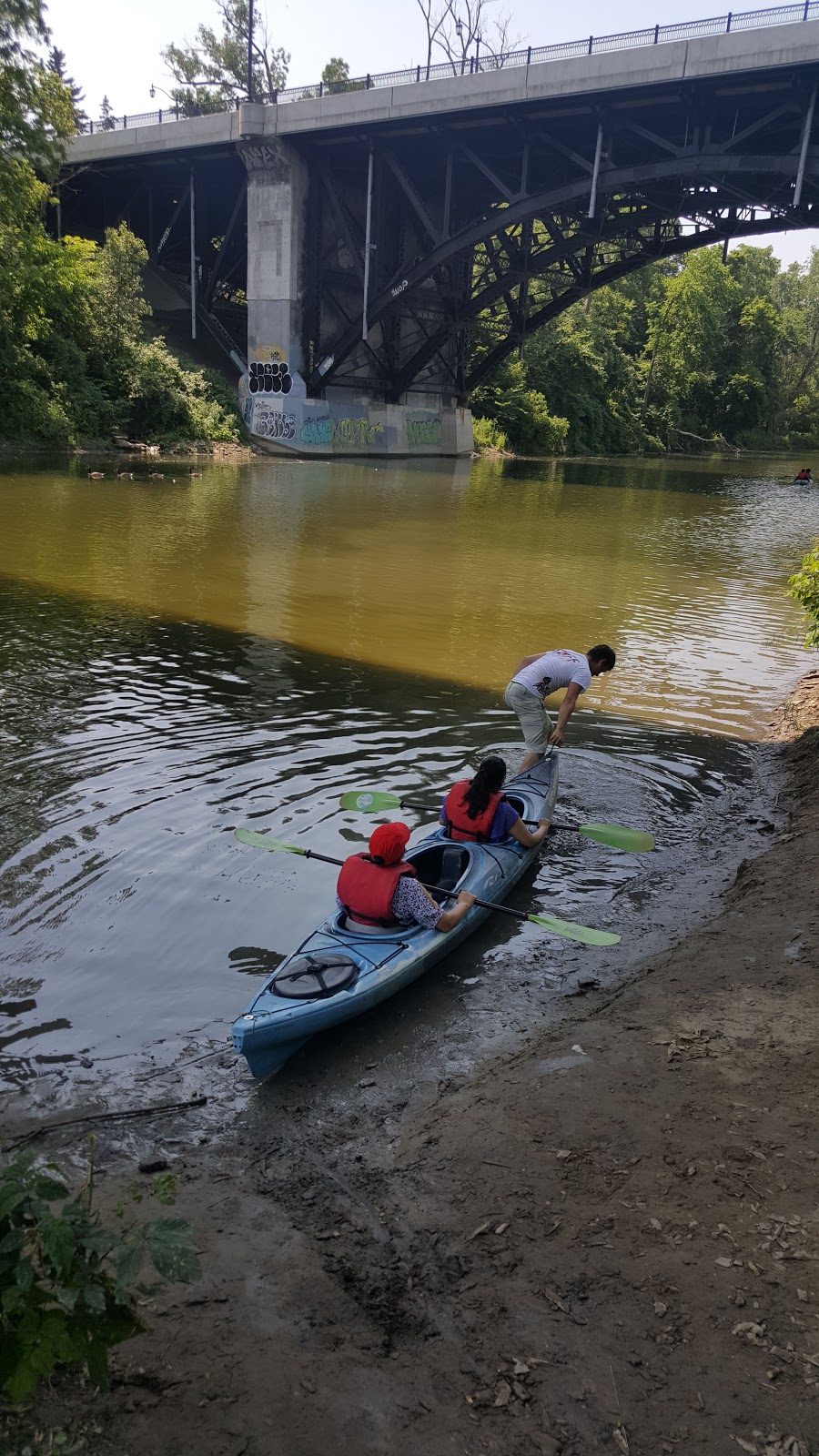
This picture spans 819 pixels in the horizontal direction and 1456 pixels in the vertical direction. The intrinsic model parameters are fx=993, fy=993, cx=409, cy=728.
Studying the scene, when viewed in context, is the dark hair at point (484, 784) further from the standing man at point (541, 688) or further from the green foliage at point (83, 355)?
the green foliage at point (83, 355)

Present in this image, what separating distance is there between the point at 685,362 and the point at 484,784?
268 feet

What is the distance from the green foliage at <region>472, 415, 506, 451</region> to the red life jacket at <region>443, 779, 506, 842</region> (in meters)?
50.3

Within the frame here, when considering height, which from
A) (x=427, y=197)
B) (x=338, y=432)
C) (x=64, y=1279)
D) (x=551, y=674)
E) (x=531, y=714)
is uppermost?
(x=427, y=197)

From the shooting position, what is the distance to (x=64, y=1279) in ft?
7.23

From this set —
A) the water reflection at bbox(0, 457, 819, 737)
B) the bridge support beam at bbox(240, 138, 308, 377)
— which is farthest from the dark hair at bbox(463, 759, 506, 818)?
the bridge support beam at bbox(240, 138, 308, 377)

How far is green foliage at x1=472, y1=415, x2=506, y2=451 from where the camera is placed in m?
55.3

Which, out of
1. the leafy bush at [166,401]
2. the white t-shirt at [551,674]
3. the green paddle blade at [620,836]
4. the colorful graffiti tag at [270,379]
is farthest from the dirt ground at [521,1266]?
the colorful graffiti tag at [270,379]

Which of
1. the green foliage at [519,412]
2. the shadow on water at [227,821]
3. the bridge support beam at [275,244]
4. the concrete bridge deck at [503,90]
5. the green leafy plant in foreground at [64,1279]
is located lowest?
the shadow on water at [227,821]

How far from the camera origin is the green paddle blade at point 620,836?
6.95 m

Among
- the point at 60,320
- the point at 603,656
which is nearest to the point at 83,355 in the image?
the point at 60,320

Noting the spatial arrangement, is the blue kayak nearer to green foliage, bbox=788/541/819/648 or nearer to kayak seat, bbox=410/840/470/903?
kayak seat, bbox=410/840/470/903

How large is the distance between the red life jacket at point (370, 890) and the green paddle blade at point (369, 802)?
71.7 inches

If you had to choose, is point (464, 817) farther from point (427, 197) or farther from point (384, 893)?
point (427, 197)

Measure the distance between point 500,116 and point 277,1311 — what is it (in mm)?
37862
